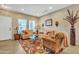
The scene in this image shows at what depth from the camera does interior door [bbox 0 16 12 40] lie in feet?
9.04

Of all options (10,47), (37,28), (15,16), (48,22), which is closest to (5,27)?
(15,16)

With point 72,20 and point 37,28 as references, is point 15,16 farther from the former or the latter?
point 72,20

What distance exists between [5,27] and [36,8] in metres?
0.80

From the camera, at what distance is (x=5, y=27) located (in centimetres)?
278

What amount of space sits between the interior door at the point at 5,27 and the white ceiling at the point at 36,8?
255 millimetres

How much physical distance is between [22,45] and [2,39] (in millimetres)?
454

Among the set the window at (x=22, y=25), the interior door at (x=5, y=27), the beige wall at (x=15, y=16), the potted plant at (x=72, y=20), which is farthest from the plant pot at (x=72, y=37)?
A: the interior door at (x=5, y=27)

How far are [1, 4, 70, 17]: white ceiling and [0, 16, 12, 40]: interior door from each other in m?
0.25

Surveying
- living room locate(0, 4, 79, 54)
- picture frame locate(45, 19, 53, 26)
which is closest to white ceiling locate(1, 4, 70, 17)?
living room locate(0, 4, 79, 54)

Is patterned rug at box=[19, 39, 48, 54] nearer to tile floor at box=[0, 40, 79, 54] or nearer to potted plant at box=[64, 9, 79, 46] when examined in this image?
tile floor at box=[0, 40, 79, 54]

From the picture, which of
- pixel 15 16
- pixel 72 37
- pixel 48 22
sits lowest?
pixel 72 37

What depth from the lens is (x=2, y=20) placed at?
277 centimetres

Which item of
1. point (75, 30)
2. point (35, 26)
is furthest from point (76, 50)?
point (35, 26)
